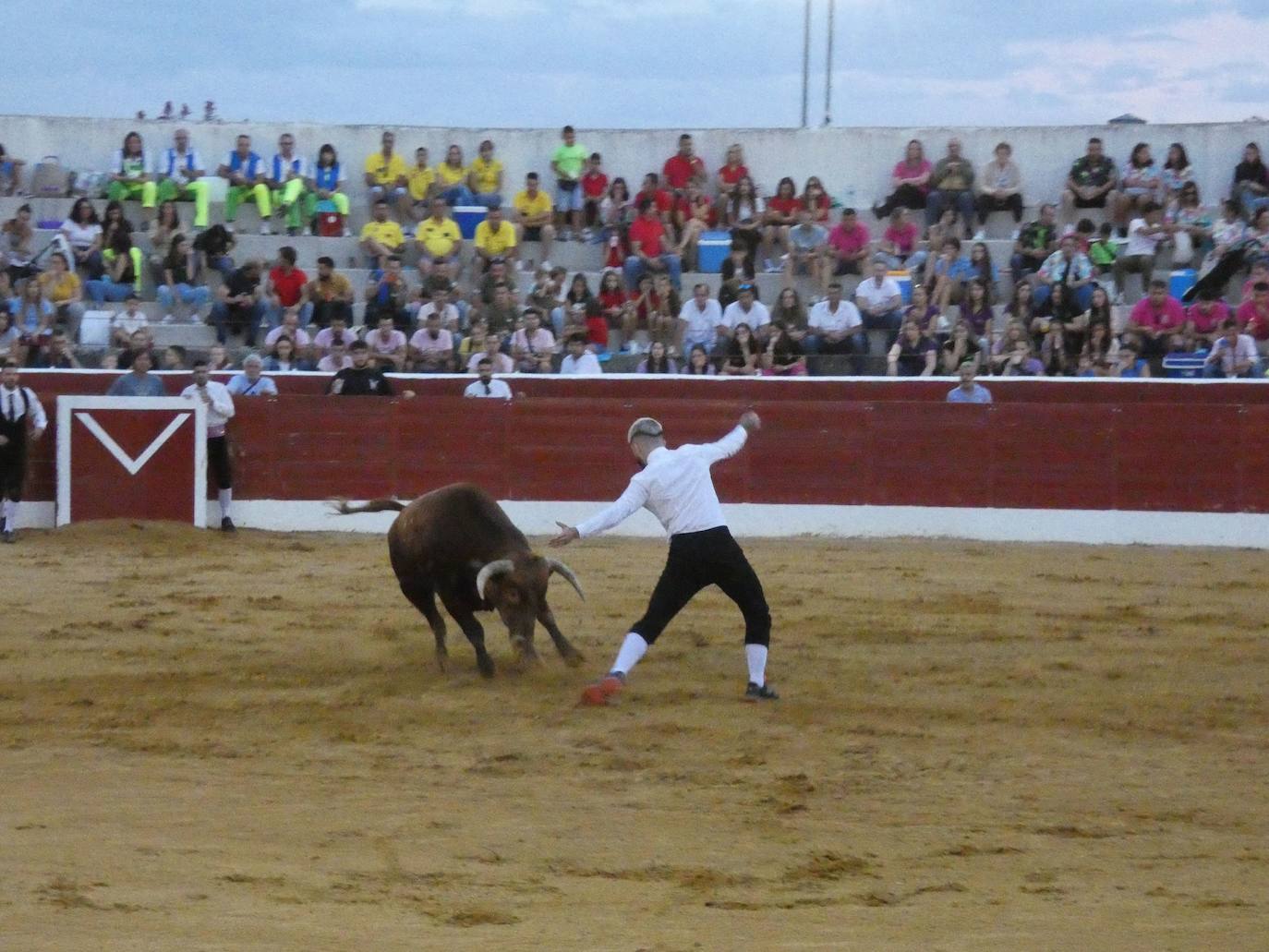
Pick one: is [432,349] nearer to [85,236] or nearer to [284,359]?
[284,359]

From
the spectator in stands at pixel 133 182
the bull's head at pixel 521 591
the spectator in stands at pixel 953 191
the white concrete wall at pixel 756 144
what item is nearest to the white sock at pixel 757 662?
the bull's head at pixel 521 591

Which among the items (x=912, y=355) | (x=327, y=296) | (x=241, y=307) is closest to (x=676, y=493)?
(x=912, y=355)

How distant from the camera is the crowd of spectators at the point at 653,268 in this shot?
1469cm

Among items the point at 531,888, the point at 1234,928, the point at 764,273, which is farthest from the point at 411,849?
the point at 764,273

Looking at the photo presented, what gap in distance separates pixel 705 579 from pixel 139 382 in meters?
8.22

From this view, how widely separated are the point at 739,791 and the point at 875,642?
315 cm

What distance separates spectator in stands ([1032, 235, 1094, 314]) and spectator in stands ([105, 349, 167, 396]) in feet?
25.0

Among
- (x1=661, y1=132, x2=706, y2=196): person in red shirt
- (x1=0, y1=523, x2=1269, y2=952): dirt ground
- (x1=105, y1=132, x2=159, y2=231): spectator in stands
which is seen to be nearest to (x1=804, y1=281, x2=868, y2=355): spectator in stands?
(x1=661, y1=132, x2=706, y2=196): person in red shirt

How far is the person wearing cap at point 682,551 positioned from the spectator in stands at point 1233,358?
7.87m

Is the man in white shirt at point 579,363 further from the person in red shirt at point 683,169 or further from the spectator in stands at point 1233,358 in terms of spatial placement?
the spectator in stands at point 1233,358

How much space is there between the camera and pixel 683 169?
685 inches

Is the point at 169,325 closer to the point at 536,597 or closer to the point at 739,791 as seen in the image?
the point at 536,597

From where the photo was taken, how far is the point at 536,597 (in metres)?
8.00

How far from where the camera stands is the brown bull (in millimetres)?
7980
